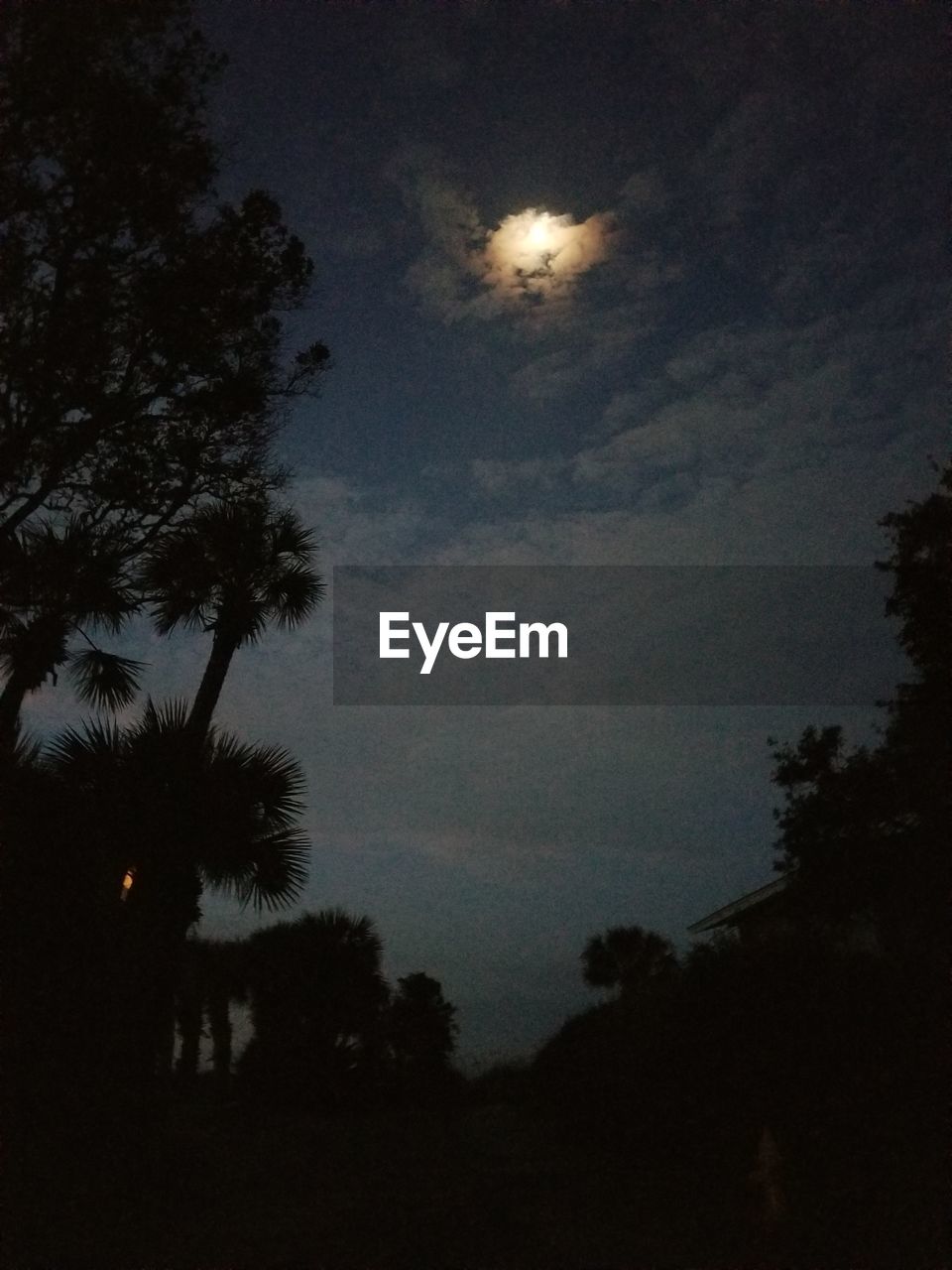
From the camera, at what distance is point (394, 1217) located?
30.9 feet

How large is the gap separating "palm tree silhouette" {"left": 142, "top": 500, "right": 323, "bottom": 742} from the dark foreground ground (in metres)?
6.01

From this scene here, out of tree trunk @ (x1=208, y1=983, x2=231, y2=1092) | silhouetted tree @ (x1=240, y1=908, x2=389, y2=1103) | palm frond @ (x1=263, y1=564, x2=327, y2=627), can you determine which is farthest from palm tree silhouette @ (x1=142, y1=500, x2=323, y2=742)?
tree trunk @ (x1=208, y1=983, x2=231, y2=1092)

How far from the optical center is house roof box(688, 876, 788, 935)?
74.5 feet

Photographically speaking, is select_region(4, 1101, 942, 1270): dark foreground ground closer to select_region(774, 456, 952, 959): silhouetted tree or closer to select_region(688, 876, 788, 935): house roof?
select_region(774, 456, 952, 959): silhouetted tree

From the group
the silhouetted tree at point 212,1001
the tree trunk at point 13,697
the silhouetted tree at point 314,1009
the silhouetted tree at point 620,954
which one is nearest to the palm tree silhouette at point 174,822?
the tree trunk at point 13,697

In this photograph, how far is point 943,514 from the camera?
43.1 ft

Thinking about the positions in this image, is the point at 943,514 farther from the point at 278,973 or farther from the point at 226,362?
the point at 278,973

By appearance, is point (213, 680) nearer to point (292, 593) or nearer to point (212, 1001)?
point (292, 593)

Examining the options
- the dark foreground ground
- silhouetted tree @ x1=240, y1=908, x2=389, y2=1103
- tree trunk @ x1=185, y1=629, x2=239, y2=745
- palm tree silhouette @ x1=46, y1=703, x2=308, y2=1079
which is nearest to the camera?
the dark foreground ground

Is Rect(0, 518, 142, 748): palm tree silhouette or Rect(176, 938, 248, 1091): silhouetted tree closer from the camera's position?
Rect(0, 518, 142, 748): palm tree silhouette

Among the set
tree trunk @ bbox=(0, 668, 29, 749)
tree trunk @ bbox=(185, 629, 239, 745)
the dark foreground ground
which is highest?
tree trunk @ bbox=(185, 629, 239, 745)

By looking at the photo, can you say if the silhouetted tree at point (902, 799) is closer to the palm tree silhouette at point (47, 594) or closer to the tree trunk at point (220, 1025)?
the palm tree silhouette at point (47, 594)

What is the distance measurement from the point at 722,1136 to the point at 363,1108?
12559 mm

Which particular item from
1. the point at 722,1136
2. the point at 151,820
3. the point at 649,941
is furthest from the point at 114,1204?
the point at 649,941
